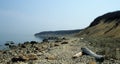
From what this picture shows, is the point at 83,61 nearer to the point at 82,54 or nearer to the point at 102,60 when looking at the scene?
the point at 102,60

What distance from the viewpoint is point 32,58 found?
22.3 m

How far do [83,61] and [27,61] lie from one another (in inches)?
180

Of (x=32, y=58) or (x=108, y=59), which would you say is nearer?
(x=108, y=59)

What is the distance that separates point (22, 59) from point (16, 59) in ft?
2.09

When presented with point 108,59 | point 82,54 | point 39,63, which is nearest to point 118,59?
point 108,59

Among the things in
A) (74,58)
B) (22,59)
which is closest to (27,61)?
(22,59)

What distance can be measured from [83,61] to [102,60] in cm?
148

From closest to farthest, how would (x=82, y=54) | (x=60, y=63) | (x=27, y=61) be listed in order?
(x=60, y=63) < (x=27, y=61) < (x=82, y=54)

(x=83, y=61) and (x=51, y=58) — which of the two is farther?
(x=51, y=58)

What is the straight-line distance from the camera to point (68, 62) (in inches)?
813

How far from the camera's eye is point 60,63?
19984 mm

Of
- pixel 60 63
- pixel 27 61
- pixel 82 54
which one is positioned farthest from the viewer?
pixel 82 54

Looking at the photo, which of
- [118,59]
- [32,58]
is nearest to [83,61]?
[118,59]

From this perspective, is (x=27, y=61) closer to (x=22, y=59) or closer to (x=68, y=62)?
(x=22, y=59)
